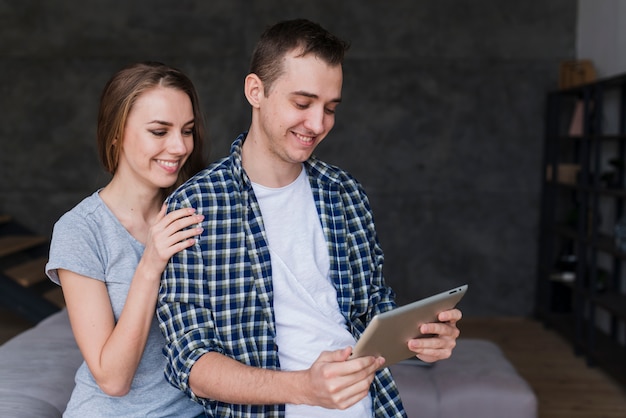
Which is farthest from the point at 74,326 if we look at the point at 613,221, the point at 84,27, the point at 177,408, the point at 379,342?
the point at 84,27

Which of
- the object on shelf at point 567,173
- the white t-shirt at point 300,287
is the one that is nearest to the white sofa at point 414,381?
the white t-shirt at point 300,287

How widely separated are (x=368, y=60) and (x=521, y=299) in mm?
2458

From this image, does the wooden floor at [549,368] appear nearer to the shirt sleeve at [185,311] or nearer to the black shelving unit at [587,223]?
the black shelving unit at [587,223]

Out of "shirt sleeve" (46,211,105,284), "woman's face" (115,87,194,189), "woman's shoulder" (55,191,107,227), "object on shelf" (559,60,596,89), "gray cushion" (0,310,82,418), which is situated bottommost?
"gray cushion" (0,310,82,418)

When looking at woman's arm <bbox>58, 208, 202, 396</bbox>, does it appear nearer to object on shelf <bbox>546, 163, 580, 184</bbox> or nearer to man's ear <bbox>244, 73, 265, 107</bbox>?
man's ear <bbox>244, 73, 265, 107</bbox>

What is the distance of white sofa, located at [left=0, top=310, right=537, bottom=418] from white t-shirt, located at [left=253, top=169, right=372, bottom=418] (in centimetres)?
100

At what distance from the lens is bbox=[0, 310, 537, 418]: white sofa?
2.44 m

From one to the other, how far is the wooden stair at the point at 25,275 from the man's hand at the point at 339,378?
3.97m

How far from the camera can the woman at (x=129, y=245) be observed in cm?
168

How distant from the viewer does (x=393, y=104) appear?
6254 mm

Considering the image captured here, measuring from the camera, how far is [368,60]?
620cm

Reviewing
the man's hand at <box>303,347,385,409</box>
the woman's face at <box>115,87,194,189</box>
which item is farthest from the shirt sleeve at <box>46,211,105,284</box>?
the man's hand at <box>303,347,385,409</box>

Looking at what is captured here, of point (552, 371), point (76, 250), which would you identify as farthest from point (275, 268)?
point (552, 371)

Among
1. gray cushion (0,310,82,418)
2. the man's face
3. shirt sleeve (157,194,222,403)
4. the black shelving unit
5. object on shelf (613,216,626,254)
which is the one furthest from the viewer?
the black shelving unit
